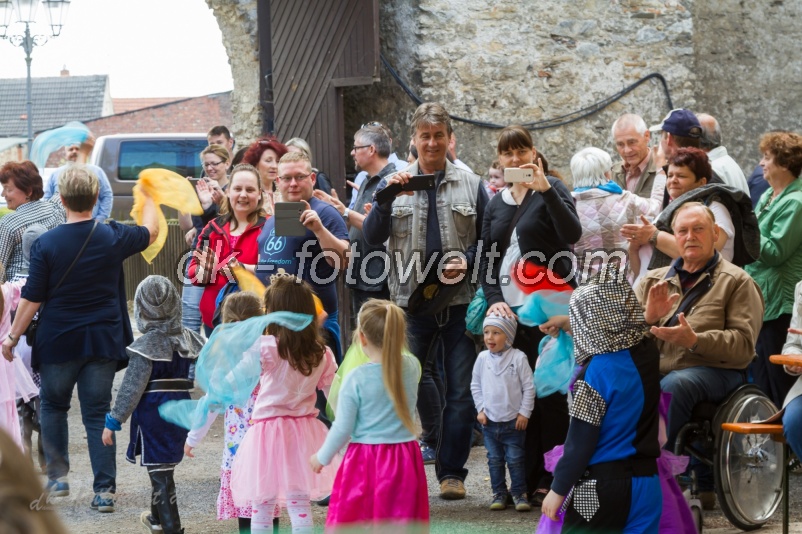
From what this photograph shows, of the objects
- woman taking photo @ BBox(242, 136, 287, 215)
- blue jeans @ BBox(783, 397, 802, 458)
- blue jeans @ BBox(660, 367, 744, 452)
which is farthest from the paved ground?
woman taking photo @ BBox(242, 136, 287, 215)

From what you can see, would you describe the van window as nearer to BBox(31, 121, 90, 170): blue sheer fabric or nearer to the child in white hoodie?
BBox(31, 121, 90, 170): blue sheer fabric

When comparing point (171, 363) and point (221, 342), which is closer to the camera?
point (221, 342)

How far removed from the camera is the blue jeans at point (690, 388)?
16.4 ft

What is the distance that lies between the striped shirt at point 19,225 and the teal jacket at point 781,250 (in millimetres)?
4490

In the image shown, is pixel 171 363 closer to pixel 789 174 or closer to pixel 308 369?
pixel 308 369

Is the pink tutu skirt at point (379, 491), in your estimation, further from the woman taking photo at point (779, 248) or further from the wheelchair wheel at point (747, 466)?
the woman taking photo at point (779, 248)

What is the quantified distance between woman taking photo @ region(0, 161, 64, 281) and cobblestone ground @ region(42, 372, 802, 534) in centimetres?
142

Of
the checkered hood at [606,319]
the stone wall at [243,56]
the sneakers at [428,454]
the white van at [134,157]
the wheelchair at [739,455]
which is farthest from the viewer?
the white van at [134,157]

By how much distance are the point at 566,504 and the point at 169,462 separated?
2.07 metres

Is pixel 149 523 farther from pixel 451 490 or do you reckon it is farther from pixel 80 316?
pixel 451 490

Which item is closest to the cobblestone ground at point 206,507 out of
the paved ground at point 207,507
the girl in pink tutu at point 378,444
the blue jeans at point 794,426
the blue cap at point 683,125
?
the paved ground at point 207,507

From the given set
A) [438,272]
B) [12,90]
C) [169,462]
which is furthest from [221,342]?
[12,90]

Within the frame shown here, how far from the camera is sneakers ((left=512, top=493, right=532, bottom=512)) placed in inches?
218

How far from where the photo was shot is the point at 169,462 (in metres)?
5.16
